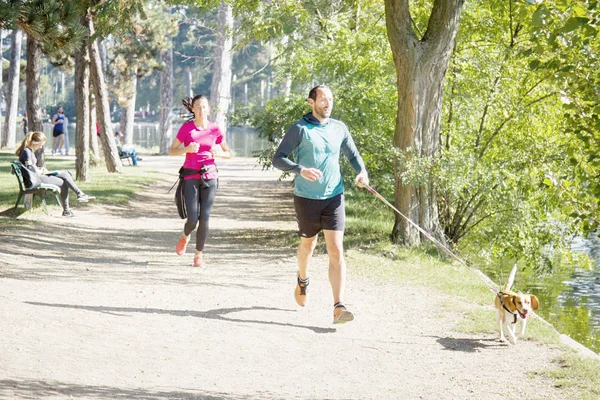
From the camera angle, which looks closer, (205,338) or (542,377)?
(542,377)

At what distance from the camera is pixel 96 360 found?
21.3 ft

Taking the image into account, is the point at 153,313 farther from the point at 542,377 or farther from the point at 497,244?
the point at 497,244

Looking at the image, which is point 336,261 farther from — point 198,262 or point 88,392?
point 198,262

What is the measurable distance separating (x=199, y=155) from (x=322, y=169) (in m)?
2.73

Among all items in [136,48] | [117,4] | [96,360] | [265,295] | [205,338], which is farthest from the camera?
[136,48]

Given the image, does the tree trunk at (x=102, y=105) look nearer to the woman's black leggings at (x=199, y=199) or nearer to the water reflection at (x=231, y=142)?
the water reflection at (x=231, y=142)

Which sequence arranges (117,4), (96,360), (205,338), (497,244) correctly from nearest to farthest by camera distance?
(96,360)
(205,338)
(497,244)
(117,4)

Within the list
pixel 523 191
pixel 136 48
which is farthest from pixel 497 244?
pixel 136 48

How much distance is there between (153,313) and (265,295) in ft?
5.00

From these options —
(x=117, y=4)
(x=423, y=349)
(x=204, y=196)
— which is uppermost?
(x=117, y=4)

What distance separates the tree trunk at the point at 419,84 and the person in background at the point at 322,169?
4.40 metres

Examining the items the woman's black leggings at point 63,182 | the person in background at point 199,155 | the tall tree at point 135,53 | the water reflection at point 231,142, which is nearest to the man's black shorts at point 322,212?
the person in background at point 199,155

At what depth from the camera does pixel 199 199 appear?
34.2 ft

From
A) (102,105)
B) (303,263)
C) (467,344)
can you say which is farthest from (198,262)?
(102,105)
